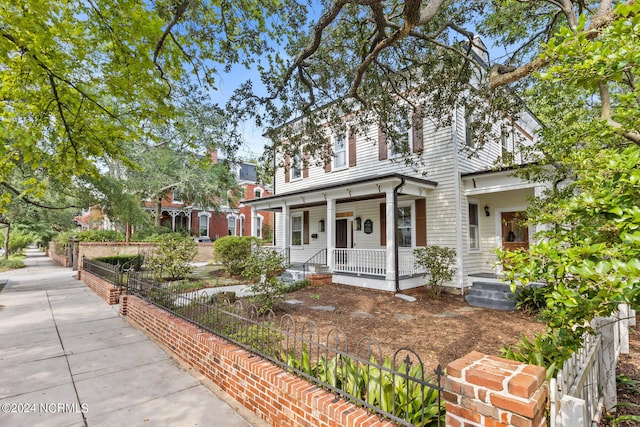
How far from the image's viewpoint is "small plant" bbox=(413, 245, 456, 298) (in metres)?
9.12

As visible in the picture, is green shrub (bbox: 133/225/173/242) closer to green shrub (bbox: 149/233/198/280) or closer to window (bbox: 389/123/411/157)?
green shrub (bbox: 149/233/198/280)

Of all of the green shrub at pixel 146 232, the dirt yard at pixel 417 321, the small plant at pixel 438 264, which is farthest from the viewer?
the green shrub at pixel 146 232

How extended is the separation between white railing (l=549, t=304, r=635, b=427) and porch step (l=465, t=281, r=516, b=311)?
4747mm

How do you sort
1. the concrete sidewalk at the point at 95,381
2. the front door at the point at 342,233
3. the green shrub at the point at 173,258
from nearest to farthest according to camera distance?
the concrete sidewalk at the point at 95,381
the green shrub at the point at 173,258
the front door at the point at 342,233

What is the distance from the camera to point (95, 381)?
12.9 feet

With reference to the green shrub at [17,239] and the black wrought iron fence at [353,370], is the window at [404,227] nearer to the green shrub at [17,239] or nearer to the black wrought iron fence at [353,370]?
the black wrought iron fence at [353,370]

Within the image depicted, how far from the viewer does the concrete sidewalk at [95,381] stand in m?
3.18

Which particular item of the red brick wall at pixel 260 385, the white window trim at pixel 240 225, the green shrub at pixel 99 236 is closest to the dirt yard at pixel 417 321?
the red brick wall at pixel 260 385

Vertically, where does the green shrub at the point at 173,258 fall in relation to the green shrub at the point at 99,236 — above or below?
below

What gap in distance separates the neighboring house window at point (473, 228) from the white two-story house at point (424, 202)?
34mm

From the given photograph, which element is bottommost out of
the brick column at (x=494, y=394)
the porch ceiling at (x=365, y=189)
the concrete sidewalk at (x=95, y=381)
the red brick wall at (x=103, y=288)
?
the concrete sidewalk at (x=95, y=381)

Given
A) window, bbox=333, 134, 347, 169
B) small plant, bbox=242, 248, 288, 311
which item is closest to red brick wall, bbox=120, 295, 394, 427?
small plant, bbox=242, 248, 288, 311

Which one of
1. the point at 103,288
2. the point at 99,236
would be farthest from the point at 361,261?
the point at 99,236

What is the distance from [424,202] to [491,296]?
3580 millimetres
